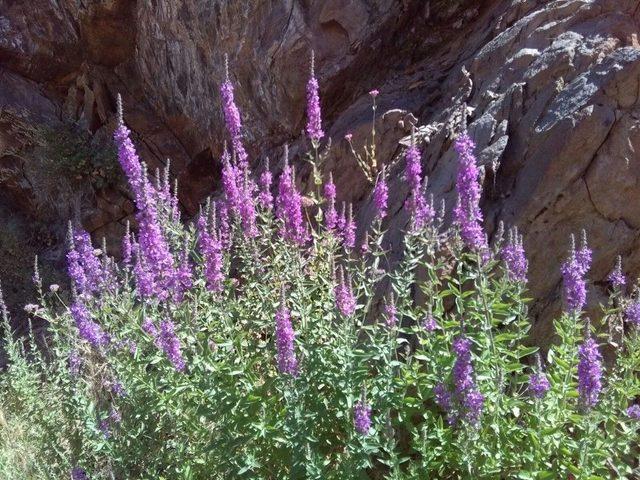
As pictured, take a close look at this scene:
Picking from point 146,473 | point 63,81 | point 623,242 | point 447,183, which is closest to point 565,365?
point 623,242

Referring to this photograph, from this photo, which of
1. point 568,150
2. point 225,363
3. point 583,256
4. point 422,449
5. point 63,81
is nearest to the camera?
point 422,449

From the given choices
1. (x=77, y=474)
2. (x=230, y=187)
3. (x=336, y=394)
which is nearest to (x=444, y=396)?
(x=336, y=394)

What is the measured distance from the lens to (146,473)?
159 inches

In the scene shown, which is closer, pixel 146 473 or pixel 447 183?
pixel 146 473

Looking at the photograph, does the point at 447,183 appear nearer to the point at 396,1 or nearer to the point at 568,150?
the point at 568,150

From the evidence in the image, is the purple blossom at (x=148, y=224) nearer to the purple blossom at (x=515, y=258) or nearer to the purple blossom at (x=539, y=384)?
the purple blossom at (x=515, y=258)

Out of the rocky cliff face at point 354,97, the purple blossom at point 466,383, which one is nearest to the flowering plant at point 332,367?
the purple blossom at point 466,383

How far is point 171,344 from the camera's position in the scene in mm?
3529

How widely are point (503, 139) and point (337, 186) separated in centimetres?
214

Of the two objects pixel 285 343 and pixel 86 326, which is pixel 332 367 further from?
pixel 86 326

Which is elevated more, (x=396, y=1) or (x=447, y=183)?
(x=396, y=1)

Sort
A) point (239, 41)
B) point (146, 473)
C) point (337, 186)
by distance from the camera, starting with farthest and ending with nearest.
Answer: point (239, 41) < point (337, 186) < point (146, 473)

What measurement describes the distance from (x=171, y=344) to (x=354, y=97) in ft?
15.7

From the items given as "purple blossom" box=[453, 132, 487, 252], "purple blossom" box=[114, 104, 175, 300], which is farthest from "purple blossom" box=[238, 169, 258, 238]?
"purple blossom" box=[453, 132, 487, 252]
